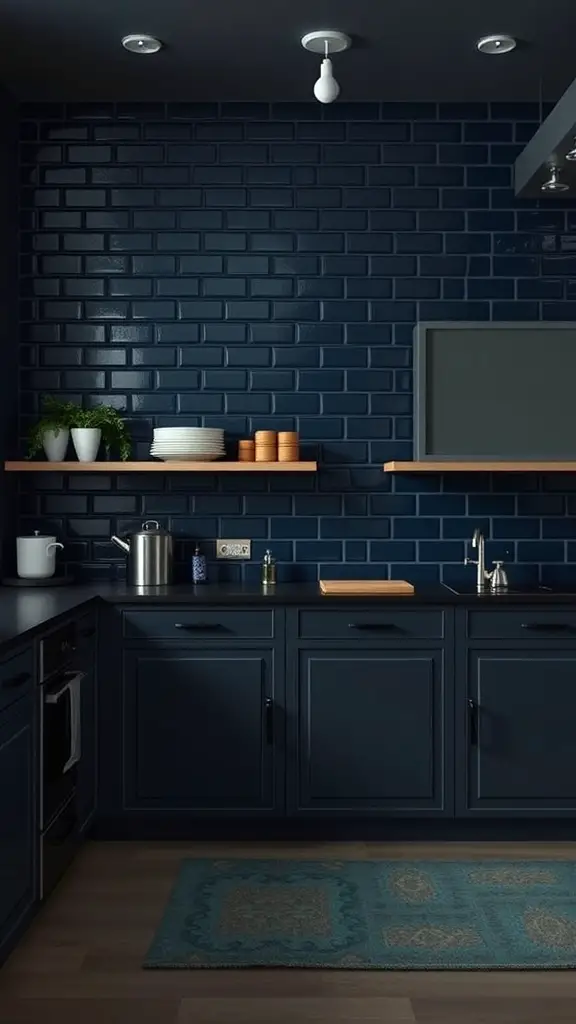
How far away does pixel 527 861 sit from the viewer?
12.0ft

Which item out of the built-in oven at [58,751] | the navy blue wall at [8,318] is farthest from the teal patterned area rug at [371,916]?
the navy blue wall at [8,318]

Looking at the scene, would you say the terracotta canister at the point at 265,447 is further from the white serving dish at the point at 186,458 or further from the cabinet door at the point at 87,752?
the cabinet door at the point at 87,752

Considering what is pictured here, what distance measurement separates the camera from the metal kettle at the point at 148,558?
13.6 ft

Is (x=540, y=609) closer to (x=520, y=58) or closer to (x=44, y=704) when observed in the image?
(x=44, y=704)

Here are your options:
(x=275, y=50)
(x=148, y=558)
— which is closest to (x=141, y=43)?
(x=275, y=50)

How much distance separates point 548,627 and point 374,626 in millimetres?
632

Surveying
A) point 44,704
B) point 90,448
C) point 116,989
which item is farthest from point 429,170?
point 116,989

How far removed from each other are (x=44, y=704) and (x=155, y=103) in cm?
261

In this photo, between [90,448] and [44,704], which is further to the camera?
[90,448]

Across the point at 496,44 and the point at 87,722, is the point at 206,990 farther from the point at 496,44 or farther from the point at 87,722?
the point at 496,44

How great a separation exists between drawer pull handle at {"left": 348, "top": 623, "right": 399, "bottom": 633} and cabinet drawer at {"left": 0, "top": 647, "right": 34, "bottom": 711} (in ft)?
4.15

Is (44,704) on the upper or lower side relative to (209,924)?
upper

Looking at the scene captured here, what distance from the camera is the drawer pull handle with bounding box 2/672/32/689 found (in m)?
2.76

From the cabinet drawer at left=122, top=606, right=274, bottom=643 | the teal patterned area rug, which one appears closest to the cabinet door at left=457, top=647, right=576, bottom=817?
the teal patterned area rug
